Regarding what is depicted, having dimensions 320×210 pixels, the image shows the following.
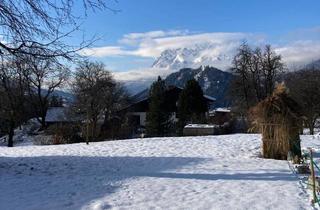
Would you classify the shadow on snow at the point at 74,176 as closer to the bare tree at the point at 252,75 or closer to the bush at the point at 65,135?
the bush at the point at 65,135

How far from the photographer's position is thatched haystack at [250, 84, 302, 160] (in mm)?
15453

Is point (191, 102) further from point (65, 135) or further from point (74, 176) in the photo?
point (74, 176)

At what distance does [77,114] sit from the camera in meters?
59.9

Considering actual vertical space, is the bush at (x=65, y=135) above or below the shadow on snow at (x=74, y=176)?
above

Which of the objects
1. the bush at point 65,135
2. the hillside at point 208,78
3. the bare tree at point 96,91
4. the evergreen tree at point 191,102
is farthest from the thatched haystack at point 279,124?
the hillside at point 208,78

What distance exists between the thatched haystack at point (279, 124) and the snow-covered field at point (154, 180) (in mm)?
639

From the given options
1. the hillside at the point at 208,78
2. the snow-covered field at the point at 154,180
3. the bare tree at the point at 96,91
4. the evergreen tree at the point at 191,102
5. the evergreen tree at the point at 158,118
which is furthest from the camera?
the hillside at the point at 208,78

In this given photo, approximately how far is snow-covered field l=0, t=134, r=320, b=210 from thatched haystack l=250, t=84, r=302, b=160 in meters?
0.64

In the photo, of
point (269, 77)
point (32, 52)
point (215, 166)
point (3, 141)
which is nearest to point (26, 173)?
point (32, 52)

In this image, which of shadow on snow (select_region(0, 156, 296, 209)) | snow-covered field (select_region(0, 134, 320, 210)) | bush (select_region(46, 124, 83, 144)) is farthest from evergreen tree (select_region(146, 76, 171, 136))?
shadow on snow (select_region(0, 156, 296, 209))

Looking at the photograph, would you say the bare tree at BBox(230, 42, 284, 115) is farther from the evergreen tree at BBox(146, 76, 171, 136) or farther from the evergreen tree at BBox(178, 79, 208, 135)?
the evergreen tree at BBox(146, 76, 171, 136)

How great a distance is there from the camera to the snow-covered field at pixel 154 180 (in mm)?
9070

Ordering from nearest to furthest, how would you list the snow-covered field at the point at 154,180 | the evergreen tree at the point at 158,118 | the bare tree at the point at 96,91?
the snow-covered field at the point at 154,180, the evergreen tree at the point at 158,118, the bare tree at the point at 96,91

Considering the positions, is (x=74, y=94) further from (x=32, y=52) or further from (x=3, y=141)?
(x=32, y=52)
